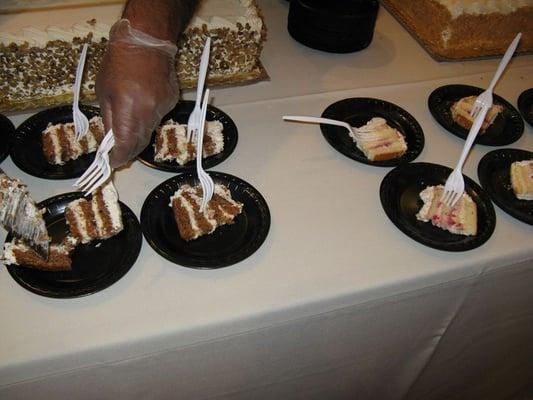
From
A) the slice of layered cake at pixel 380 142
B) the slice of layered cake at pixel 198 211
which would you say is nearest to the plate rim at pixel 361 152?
the slice of layered cake at pixel 380 142

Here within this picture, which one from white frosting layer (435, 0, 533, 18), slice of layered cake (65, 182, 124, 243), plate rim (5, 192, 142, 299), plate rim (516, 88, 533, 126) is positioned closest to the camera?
plate rim (5, 192, 142, 299)

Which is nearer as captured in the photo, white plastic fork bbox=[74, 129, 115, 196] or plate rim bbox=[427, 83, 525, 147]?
white plastic fork bbox=[74, 129, 115, 196]

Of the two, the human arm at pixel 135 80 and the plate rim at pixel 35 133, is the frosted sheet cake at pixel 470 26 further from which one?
the plate rim at pixel 35 133

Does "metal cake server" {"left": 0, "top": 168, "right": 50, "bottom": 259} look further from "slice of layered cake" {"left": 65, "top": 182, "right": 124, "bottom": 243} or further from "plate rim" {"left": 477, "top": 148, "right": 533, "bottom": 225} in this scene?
"plate rim" {"left": 477, "top": 148, "right": 533, "bottom": 225}

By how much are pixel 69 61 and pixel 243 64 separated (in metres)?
0.48

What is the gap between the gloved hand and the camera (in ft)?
3.04

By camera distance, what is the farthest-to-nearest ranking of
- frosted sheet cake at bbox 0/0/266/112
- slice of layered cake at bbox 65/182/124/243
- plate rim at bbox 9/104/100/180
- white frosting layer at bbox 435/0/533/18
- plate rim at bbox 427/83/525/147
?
white frosting layer at bbox 435/0/533/18, plate rim at bbox 427/83/525/147, frosted sheet cake at bbox 0/0/266/112, plate rim at bbox 9/104/100/180, slice of layered cake at bbox 65/182/124/243

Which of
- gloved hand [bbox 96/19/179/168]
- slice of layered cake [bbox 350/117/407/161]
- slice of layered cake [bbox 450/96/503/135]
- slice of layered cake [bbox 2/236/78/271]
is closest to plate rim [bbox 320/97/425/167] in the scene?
slice of layered cake [bbox 350/117/407/161]

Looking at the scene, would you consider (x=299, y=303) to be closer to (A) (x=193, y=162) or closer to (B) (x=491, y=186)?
(A) (x=193, y=162)

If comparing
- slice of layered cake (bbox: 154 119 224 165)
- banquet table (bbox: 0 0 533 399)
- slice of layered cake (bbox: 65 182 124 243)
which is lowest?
banquet table (bbox: 0 0 533 399)

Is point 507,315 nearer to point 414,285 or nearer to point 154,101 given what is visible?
point 414,285

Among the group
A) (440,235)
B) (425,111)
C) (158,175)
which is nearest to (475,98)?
(425,111)

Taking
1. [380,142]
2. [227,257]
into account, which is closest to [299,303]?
[227,257]

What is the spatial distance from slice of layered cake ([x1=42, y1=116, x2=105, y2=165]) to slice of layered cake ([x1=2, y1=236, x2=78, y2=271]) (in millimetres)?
268
